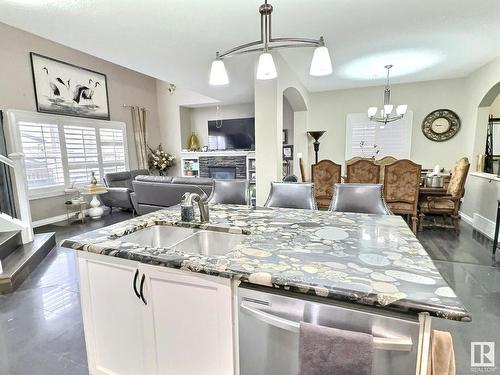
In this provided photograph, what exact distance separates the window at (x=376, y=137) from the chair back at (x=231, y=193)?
3.94 meters

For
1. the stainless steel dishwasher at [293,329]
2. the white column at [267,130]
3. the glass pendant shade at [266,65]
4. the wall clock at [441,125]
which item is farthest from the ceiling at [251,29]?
the stainless steel dishwasher at [293,329]

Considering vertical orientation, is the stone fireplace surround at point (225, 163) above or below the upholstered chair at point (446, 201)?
above

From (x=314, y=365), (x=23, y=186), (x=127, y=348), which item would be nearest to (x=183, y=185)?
(x=23, y=186)

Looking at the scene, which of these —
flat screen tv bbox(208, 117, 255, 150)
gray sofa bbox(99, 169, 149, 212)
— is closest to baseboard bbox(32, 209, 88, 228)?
gray sofa bbox(99, 169, 149, 212)

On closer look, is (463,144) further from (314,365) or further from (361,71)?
(314,365)

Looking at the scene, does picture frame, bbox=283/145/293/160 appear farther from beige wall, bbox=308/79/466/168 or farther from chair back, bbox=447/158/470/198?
chair back, bbox=447/158/470/198

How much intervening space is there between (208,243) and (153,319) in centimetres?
56

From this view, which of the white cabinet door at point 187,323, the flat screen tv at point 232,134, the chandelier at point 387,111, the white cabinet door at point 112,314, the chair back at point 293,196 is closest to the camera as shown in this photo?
the white cabinet door at point 187,323

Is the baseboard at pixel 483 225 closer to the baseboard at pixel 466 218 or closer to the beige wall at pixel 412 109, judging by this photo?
the baseboard at pixel 466 218

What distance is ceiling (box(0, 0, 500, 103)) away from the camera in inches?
89.1

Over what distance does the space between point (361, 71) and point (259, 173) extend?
101 inches

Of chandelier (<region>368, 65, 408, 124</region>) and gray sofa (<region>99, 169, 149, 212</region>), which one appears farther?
gray sofa (<region>99, 169, 149, 212</region>)

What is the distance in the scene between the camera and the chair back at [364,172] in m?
3.74

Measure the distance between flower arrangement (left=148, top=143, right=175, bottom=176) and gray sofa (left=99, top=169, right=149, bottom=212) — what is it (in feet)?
3.64
